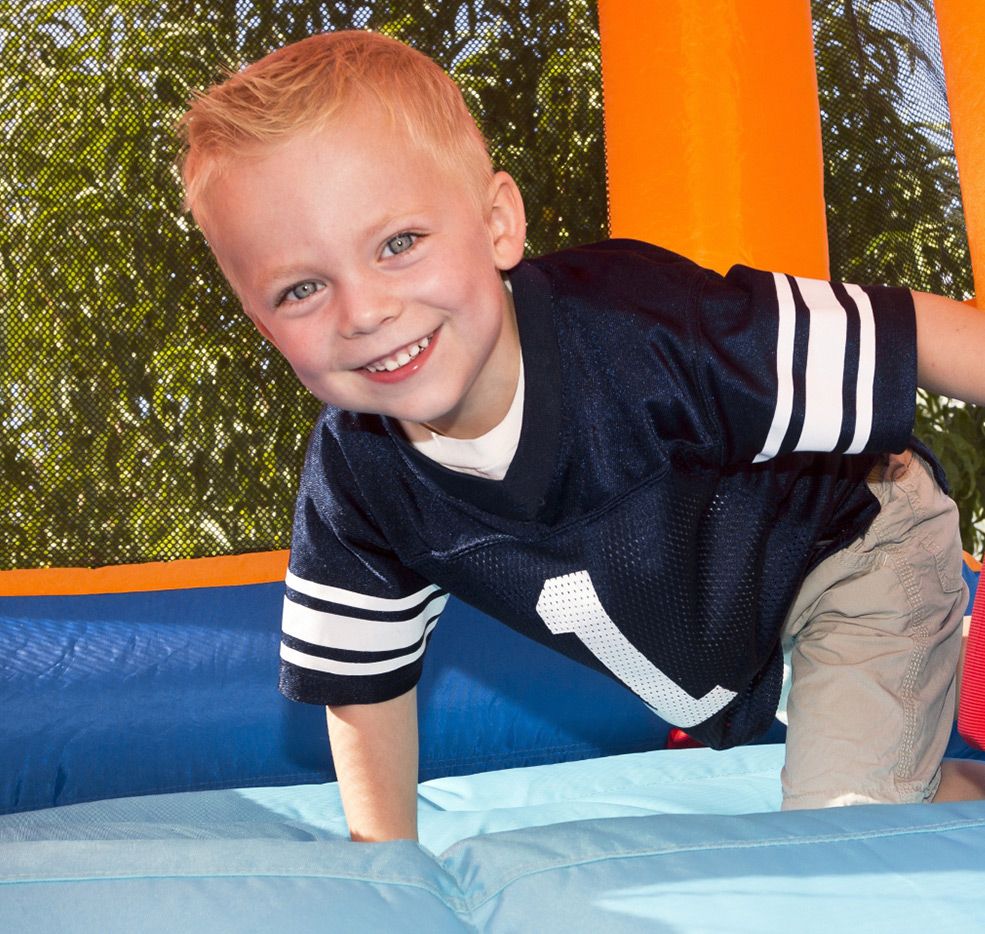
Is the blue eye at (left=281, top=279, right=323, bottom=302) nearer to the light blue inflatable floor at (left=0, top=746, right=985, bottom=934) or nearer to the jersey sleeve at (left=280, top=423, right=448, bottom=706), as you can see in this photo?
the jersey sleeve at (left=280, top=423, right=448, bottom=706)

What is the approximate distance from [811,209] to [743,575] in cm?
112

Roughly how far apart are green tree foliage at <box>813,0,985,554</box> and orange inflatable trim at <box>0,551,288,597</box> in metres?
1.20

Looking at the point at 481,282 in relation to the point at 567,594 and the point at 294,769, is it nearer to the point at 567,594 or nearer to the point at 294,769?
the point at 567,594

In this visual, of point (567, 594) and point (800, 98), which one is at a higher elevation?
point (800, 98)

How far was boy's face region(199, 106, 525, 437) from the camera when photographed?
864 mm

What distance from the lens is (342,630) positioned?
1116 millimetres

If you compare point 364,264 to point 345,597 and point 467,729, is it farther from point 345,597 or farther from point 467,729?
point 467,729

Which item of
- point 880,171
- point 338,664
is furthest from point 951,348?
point 880,171

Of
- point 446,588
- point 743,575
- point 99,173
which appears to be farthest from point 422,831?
point 99,173

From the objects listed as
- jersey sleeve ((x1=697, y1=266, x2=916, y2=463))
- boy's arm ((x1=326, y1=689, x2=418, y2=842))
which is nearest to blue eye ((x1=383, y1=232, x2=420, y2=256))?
jersey sleeve ((x1=697, y1=266, x2=916, y2=463))

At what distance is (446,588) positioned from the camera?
111cm

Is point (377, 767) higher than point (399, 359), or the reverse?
point (399, 359)

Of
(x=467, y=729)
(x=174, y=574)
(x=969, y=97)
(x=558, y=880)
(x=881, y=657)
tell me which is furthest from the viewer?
(x=174, y=574)

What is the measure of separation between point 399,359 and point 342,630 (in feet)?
1.03
